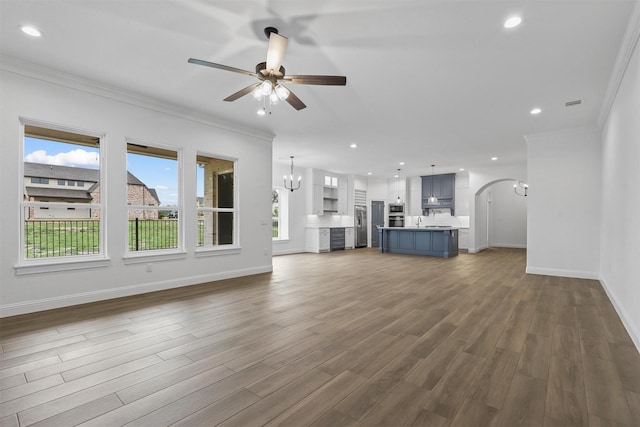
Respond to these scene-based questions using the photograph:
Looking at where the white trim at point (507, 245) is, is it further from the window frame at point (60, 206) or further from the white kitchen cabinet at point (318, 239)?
the window frame at point (60, 206)

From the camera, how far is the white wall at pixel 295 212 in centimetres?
943

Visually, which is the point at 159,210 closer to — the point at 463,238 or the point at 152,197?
the point at 152,197

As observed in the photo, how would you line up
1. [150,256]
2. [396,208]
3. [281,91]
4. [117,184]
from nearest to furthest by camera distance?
[281,91], [117,184], [150,256], [396,208]

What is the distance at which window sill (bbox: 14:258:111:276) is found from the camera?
344 cm

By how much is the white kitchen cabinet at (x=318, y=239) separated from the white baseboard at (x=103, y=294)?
4607 millimetres

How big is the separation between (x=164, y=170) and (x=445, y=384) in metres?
4.84

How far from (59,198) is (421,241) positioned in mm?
8590

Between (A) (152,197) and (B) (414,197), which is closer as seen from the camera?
(A) (152,197)

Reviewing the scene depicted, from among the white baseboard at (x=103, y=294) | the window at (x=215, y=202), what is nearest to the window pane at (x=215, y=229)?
the window at (x=215, y=202)

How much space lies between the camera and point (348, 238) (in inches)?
456

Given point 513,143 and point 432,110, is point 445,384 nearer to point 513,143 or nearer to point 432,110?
point 432,110

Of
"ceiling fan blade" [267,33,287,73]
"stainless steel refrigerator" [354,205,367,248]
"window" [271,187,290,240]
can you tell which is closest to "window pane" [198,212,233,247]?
"ceiling fan blade" [267,33,287,73]

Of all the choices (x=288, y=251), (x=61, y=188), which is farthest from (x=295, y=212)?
(x=61, y=188)

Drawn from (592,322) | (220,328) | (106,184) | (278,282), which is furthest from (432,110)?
(106,184)
